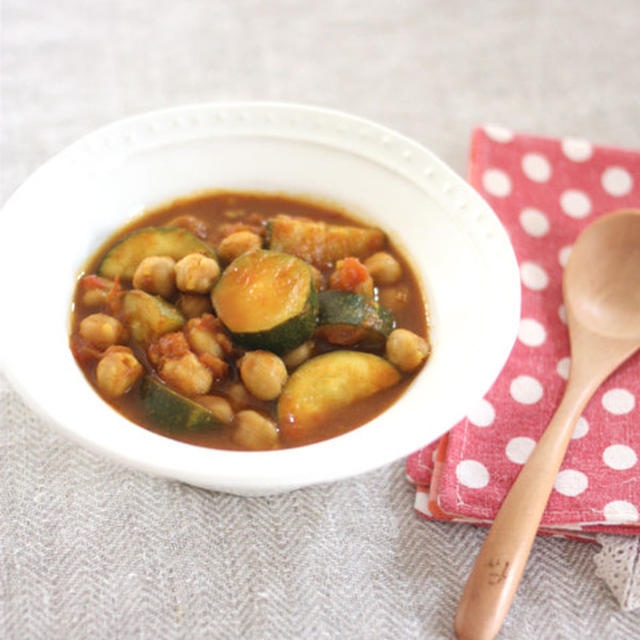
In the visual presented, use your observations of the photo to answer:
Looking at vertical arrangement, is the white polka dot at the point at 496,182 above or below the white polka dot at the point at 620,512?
above

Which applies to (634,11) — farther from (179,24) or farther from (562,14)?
(179,24)

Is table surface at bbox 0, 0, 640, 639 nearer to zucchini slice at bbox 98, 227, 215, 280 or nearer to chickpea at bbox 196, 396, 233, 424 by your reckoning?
chickpea at bbox 196, 396, 233, 424

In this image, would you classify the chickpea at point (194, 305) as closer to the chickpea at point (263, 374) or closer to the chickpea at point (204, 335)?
the chickpea at point (204, 335)

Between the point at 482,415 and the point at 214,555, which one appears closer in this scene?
the point at 214,555

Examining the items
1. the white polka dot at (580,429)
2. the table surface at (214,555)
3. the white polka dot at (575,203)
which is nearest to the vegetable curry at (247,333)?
the table surface at (214,555)

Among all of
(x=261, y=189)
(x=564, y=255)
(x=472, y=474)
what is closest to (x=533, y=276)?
(x=564, y=255)

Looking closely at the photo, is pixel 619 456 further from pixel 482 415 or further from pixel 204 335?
pixel 204 335
